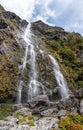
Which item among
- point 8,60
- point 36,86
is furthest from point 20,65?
point 36,86

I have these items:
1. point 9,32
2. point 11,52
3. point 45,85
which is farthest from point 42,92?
point 9,32

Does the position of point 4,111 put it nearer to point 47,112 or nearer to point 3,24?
point 47,112

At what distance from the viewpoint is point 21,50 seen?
51.7 m

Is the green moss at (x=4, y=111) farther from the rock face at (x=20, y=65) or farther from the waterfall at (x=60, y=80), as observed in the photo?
the waterfall at (x=60, y=80)

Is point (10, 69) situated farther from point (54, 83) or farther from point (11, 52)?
point (54, 83)

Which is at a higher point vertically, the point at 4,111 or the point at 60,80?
the point at 60,80

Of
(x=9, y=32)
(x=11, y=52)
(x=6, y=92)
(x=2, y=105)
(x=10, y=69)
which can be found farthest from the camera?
(x=9, y=32)

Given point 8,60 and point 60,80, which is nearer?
point 8,60

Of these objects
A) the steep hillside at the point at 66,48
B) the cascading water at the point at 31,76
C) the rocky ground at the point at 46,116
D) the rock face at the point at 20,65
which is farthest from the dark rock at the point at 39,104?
the steep hillside at the point at 66,48

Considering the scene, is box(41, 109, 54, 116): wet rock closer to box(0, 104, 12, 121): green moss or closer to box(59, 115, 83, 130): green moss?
box(59, 115, 83, 130): green moss

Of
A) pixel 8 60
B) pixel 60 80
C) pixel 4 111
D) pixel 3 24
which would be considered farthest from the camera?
pixel 3 24

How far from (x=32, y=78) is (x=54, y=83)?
453 cm

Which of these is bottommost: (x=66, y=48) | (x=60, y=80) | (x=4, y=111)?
(x=4, y=111)

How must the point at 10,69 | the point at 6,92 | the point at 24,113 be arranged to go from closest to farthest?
the point at 24,113
the point at 6,92
the point at 10,69
